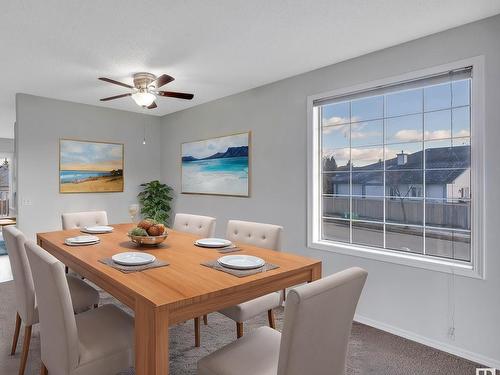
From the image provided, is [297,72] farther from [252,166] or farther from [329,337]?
[329,337]

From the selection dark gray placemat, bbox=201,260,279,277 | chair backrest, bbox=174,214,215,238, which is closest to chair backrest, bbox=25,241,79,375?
dark gray placemat, bbox=201,260,279,277

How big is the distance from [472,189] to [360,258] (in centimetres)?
105

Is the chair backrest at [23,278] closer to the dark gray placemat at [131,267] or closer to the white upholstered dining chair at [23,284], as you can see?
the white upholstered dining chair at [23,284]

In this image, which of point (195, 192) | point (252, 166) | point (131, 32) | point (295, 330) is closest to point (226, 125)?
point (252, 166)

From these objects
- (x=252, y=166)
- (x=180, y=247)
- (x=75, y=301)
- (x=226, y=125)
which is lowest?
(x=75, y=301)

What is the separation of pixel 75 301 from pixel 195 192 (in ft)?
8.68

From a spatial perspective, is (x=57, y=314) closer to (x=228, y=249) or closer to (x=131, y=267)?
(x=131, y=267)

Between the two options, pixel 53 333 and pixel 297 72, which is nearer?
pixel 53 333

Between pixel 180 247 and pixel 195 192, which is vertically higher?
pixel 195 192

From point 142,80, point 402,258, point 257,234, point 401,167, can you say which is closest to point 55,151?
point 142,80

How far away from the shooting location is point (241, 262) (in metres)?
1.78

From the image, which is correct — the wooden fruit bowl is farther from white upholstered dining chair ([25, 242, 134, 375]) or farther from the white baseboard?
the white baseboard

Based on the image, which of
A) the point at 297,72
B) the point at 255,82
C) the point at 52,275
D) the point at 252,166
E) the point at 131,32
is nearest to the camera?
the point at 52,275

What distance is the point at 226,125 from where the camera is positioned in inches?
167
